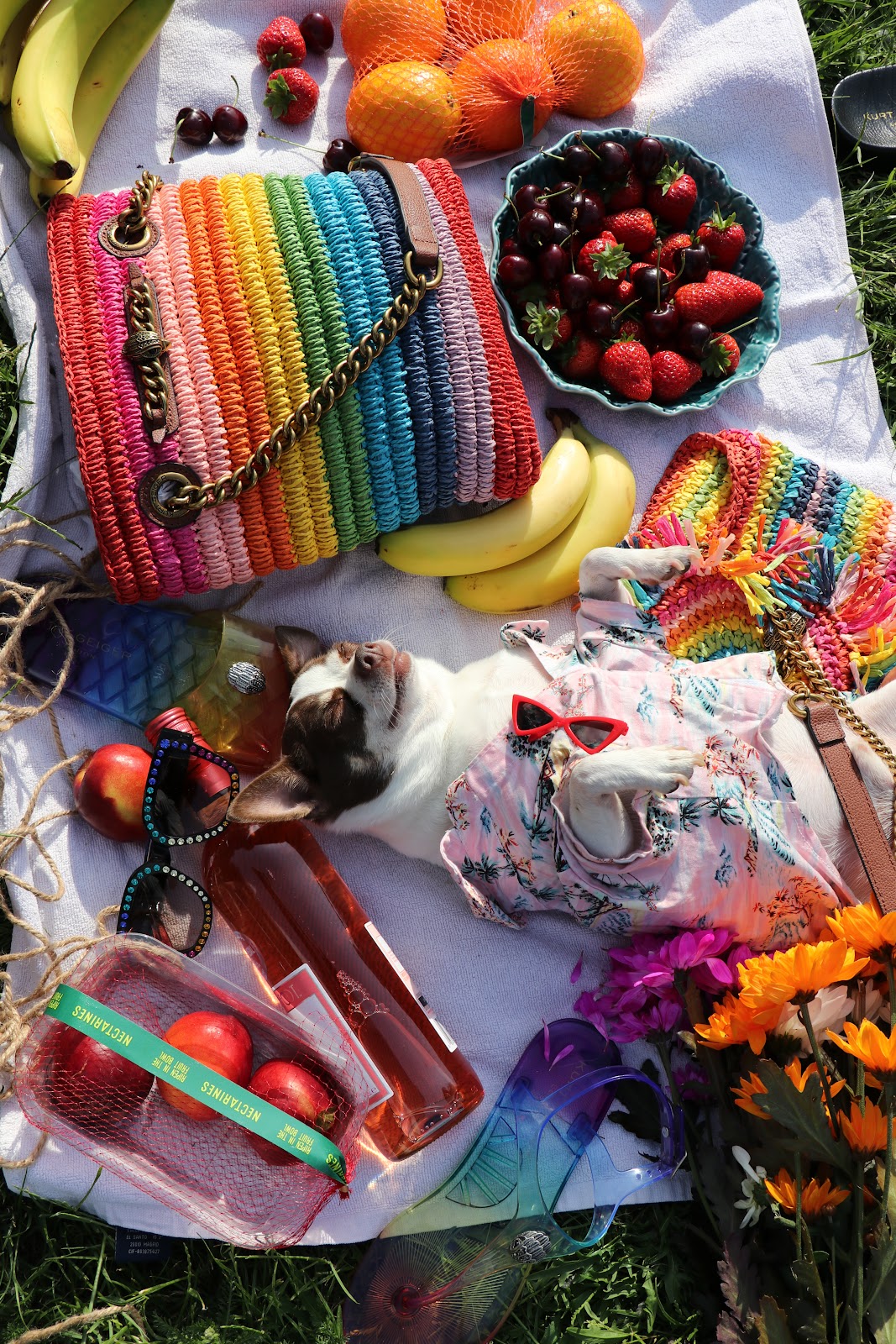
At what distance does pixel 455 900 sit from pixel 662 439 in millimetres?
1291

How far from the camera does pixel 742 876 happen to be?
6.35 feet

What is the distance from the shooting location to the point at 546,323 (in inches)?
91.4

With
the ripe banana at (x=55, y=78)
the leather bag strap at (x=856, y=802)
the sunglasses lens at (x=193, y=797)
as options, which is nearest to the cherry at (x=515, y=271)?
the ripe banana at (x=55, y=78)

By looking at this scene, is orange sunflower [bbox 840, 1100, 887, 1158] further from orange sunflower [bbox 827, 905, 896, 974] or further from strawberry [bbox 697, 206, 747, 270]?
strawberry [bbox 697, 206, 747, 270]

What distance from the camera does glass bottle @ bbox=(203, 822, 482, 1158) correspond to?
208 cm

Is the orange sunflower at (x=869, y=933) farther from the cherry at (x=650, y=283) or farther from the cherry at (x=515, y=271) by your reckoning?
the cherry at (x=515, y=271)

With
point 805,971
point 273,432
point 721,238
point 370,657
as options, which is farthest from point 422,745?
point 721,238

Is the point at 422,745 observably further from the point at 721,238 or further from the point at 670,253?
the point at 721,238

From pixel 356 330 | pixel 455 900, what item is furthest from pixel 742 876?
pixel 356 330

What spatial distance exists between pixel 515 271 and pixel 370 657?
1.09 meters

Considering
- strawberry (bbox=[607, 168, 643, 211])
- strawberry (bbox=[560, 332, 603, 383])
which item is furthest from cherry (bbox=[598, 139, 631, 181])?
strawberry (bbox=[560, 332, 603, 383])

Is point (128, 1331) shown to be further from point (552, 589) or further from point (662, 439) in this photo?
point (662, 439)

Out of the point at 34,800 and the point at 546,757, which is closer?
the point at 546,757

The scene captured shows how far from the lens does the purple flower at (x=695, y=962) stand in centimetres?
199
